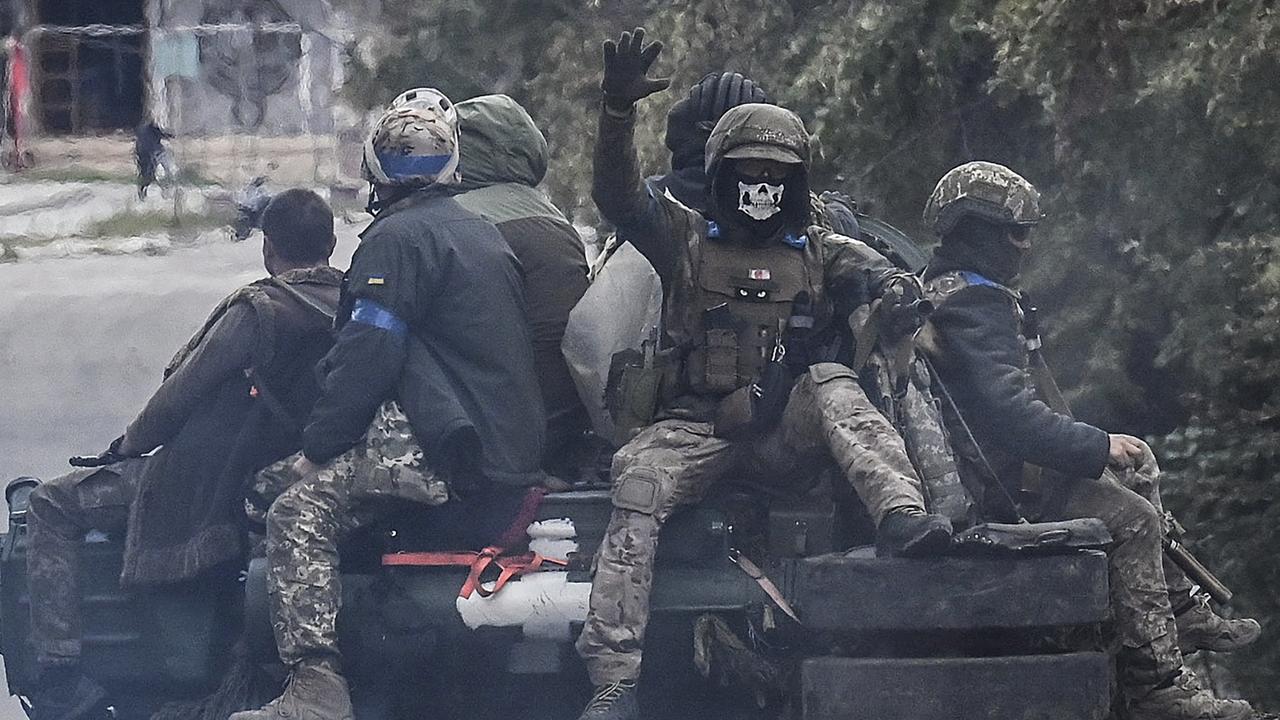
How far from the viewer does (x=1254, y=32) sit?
27.2ft

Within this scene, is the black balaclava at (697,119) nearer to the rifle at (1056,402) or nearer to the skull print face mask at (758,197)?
the skull print face mask at (758,197)

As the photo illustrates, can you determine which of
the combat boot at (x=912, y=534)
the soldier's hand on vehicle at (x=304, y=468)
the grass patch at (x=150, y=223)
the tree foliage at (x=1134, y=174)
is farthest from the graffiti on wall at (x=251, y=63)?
the combat boot at (x=912, y=534)

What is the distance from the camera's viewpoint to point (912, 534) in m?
5.42

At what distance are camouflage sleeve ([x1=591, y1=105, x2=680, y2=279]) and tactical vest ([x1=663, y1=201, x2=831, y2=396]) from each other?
5 centimetres

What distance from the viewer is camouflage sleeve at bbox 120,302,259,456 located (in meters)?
6.60

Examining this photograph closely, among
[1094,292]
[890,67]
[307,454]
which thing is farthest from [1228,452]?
[307,454]

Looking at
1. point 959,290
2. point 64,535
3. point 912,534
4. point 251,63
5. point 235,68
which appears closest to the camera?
point 912,534

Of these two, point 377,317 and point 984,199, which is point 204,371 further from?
point 984,199

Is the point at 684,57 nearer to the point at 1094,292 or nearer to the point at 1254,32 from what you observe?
the point at 1094,292

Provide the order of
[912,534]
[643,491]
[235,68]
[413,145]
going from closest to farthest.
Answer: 1. [912,534]
2. [643,491]
3. [413,145]
4. [235,68]

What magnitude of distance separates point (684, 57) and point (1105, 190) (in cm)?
345

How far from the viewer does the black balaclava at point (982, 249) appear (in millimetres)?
6230

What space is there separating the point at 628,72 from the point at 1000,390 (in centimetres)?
131

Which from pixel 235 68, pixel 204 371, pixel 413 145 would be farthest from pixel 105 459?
pixel 235 68
